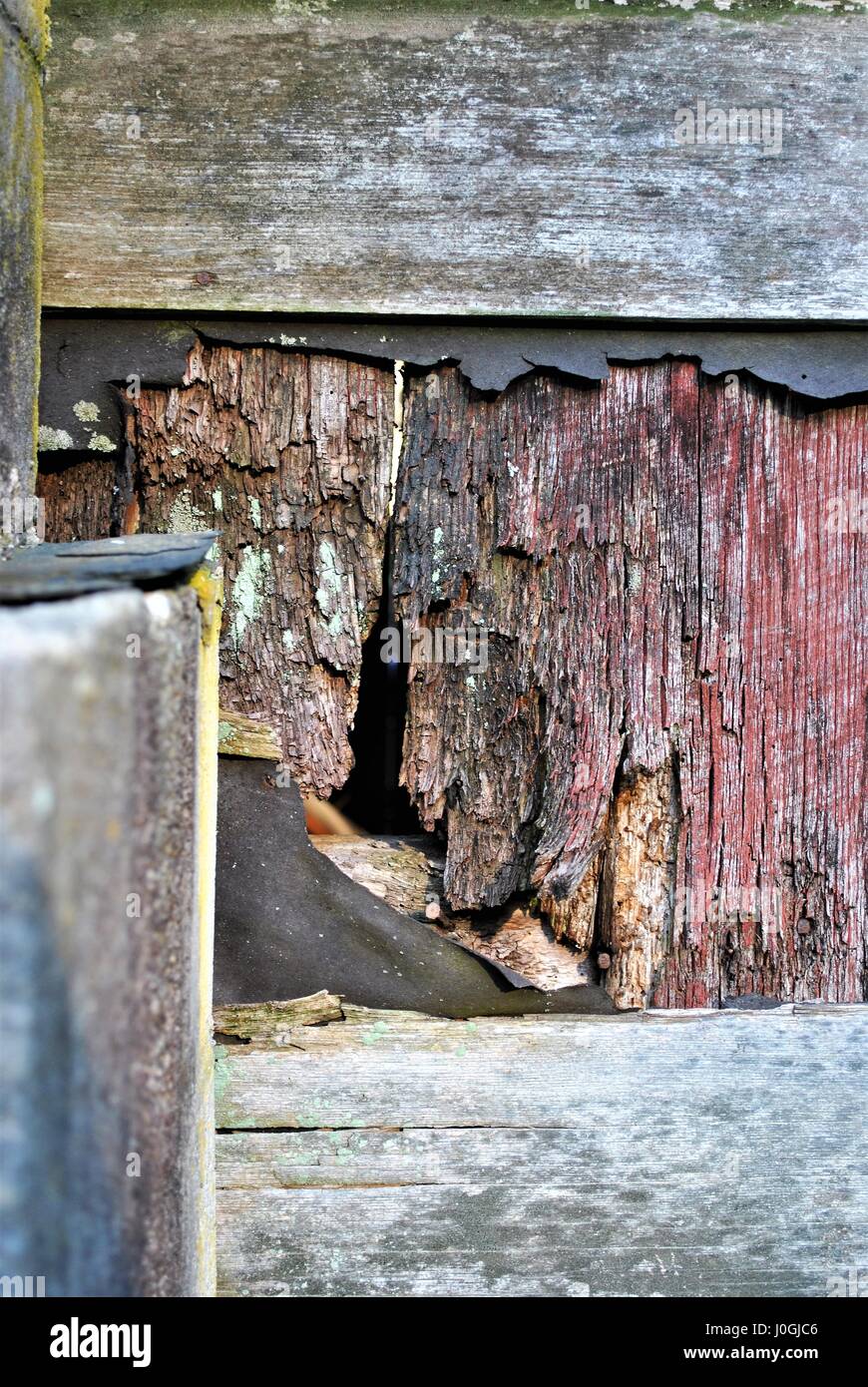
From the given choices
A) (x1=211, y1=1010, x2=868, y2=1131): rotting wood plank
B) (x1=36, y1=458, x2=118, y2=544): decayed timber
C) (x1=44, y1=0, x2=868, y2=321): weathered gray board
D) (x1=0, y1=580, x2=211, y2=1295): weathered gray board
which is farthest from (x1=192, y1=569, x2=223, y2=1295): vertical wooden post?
(x1=44, y1=0, x2=868, y2=321): weathered gray board

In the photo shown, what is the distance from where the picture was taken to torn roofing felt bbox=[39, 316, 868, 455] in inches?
62.1

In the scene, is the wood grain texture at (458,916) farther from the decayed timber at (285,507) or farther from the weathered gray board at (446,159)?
the weathered gray board at (446,159)

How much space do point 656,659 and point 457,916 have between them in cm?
57

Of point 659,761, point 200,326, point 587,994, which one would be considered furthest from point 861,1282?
point 200,326

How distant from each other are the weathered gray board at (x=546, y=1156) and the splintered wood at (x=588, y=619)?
0.13 m

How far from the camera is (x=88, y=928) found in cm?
→ 73

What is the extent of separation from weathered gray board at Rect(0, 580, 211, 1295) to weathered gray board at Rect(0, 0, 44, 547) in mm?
700

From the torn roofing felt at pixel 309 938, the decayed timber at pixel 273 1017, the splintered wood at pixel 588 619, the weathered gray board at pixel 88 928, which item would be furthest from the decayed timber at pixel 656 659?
the weathered gray board at pixel 88 928

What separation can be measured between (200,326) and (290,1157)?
4.64ft

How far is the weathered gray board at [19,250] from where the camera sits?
4.49 ft

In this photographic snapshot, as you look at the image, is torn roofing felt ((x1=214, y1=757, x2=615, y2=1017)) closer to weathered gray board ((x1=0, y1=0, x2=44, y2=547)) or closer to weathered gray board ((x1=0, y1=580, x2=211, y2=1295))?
weathered gray board ((x1=0, y1=0, x2=44, y2=547))

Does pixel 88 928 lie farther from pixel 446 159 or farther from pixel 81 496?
pixel 446 159

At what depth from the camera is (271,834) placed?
1599mm
